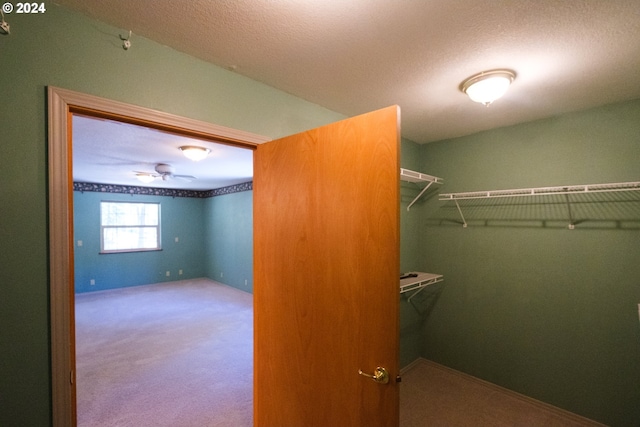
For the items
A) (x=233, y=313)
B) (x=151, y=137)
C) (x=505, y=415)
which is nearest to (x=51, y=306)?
(x=151, y=137)

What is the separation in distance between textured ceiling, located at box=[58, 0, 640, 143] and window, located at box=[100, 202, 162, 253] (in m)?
6.40

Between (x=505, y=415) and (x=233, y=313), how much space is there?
3.90 meters

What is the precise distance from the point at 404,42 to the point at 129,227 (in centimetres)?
724

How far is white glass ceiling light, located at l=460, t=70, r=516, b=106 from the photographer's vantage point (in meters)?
1.48

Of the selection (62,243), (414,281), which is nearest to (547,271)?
(414,281)

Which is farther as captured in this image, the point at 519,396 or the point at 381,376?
the point at 519,396

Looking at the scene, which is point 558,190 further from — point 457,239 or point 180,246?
point 180,246

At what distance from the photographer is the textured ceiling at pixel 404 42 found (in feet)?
3.41

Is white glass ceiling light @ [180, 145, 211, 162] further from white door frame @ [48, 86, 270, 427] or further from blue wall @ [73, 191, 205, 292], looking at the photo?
blue wall @ [73, 191, 205, 292]

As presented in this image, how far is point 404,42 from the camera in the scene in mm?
1247

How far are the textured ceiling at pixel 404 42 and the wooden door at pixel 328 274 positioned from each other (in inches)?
16.7

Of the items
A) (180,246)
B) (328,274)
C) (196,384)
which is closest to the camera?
(328,274)

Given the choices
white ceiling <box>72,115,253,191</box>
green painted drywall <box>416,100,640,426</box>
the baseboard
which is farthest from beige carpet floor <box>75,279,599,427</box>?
white ceiling <box>72,115,253,191</box>

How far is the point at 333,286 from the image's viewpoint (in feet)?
3.93
